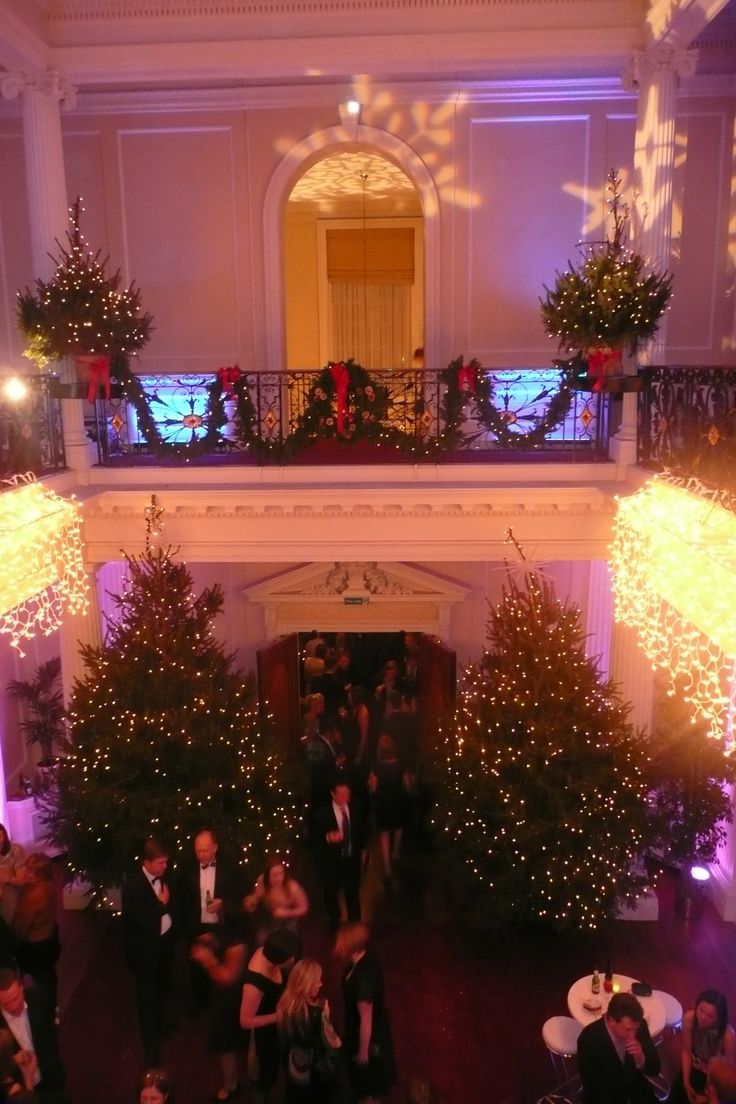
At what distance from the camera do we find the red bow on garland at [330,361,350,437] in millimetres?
7719

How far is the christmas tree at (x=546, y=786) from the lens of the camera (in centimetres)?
684

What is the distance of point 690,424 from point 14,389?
5385 millimetres

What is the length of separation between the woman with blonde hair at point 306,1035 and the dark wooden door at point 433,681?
5.82 meters

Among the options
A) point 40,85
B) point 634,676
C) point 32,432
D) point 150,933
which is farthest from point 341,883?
point 40,85

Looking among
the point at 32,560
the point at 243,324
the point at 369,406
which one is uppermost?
the point at 243,324

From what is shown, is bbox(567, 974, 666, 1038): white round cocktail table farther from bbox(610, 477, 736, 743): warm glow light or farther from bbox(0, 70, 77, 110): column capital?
bbox(0, 70, 77, 110): column capital

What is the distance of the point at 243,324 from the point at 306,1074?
8.16 meters

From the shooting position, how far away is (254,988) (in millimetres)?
4832

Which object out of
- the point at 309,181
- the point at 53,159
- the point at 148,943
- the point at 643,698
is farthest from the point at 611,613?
the point at 309,181

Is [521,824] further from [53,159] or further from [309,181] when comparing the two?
[309,181]

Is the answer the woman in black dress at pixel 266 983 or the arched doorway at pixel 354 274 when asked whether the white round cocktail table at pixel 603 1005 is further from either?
the arched doorway at pixel 354 274

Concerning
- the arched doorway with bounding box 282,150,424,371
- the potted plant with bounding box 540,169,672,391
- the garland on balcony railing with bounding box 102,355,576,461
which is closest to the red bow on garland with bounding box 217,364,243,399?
the garland on balcony railing with bounding box 102,355,576,461

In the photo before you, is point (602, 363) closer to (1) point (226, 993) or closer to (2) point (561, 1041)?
(2) point (561, 1041)

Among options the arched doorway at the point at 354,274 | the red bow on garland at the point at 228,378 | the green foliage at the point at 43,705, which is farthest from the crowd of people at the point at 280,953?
the arched doorway at the point at 354,274
